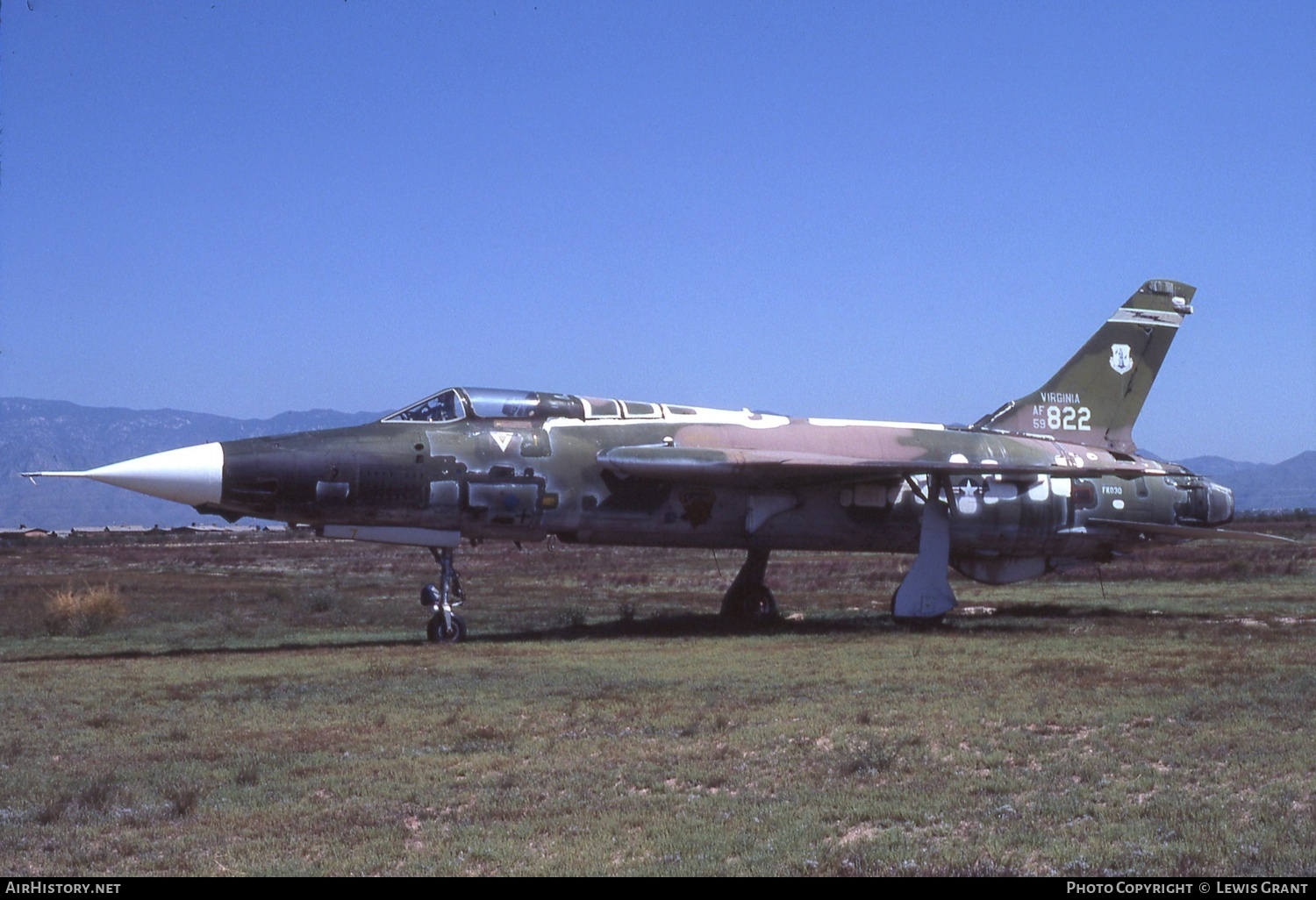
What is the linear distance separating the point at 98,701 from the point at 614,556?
39743 mm

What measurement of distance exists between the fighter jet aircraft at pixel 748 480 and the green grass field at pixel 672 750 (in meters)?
1.70

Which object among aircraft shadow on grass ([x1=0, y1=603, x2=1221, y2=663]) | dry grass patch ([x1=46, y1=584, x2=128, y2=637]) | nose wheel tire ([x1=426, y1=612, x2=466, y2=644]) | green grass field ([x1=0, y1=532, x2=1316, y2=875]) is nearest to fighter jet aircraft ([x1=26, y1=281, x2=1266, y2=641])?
nose wheel tire ([x1=426, y1=612, x2=466, y2=644])

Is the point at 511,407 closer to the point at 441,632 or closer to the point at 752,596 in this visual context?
the point at 441,632

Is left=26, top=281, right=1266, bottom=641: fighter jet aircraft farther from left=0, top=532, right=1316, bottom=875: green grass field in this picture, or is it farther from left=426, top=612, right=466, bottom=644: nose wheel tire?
left=0, top=532, right=1316, bottom=875: green grass field

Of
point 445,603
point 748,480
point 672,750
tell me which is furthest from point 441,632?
point 672,750

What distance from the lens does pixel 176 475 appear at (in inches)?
618

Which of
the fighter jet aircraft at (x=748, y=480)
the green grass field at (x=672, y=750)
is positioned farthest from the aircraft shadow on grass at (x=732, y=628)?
the fighter jet aircraft at (x=748, y=480)

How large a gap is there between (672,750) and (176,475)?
9.08m

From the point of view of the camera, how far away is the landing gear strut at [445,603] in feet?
57.9

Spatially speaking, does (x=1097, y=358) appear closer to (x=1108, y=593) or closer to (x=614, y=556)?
(x=1108, y=593)

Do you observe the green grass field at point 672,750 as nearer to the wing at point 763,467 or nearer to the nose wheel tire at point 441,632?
the nose wheel tire at point 441,632

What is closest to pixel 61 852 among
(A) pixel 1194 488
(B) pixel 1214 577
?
(A) pixel 1194 488

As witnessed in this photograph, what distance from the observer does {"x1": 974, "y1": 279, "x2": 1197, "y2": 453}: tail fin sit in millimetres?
23625

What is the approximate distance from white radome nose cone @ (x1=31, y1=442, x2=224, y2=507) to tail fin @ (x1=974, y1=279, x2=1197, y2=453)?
14101 millimetres
